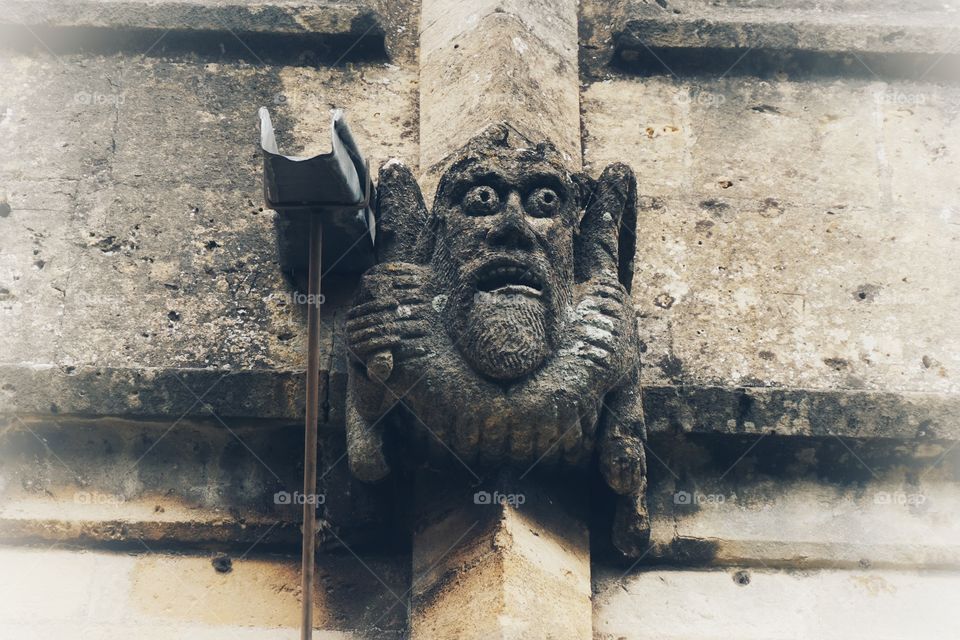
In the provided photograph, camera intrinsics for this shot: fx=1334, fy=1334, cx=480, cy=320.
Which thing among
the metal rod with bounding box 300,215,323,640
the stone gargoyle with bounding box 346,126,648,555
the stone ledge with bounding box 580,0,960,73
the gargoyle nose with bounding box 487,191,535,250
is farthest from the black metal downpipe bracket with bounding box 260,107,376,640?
the stone ledge with bounding box 580,0,960,73

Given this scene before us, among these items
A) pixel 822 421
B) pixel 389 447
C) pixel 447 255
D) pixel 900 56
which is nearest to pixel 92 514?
pixel 389 447

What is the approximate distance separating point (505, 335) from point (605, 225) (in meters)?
0.76

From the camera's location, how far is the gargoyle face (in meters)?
4.11

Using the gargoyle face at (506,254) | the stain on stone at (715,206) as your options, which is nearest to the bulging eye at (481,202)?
the gargoyle face at (506,254)

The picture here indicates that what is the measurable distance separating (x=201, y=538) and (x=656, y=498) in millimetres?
1641

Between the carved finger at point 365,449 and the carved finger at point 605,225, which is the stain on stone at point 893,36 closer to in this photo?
the carved finger at point 605,225

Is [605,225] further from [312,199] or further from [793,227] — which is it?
[793,227]

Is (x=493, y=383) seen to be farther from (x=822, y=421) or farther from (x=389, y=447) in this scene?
(x=822, y=421)

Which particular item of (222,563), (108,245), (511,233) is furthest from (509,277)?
(108,245)

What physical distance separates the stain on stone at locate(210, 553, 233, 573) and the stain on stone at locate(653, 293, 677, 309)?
189cm

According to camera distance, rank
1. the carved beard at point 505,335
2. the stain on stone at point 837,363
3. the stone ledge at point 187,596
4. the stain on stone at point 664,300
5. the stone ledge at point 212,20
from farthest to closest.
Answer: the stone ledge at point 212,20
the stain on stone at point 664,300
the stain on stone at point 837,363
the stone ledge at point 187,596
the carved beard at point 505,335

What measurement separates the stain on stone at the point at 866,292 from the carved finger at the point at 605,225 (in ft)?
3.82

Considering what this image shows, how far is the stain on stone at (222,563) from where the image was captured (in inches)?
185

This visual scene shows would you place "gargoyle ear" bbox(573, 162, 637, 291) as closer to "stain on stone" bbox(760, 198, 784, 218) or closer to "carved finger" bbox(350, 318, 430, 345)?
"carved finger" bbox(350, 318, 430, 345)
